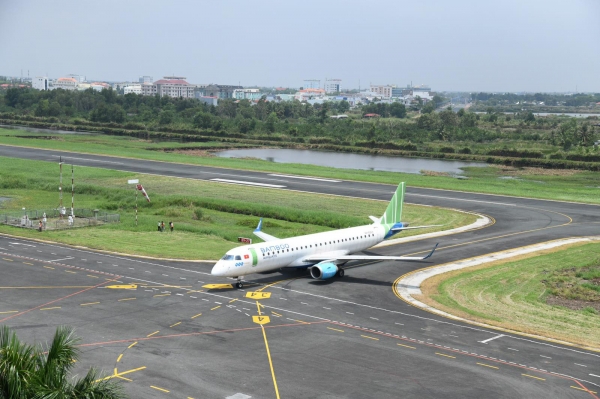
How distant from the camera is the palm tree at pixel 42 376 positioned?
1831 cm

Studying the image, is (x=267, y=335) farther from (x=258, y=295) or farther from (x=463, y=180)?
(x=463, y=180)

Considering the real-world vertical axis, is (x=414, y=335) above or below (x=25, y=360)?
below

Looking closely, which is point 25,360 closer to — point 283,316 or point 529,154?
point 283,316

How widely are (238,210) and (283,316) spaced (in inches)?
1908

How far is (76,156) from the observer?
152 m

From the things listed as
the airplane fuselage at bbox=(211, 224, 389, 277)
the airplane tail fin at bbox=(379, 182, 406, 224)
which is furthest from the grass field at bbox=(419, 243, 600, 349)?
the airplane tail fin at bbox=(379, 182, 406, 224)

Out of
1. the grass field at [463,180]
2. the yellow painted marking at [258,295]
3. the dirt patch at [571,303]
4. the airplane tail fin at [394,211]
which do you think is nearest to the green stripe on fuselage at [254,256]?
the yellow painted marking at [258,295]

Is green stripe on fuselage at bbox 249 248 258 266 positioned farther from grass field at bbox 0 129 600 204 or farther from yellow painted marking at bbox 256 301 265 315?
grass field at bbox 0 129 600 204

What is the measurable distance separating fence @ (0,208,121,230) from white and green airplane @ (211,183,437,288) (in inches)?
1014

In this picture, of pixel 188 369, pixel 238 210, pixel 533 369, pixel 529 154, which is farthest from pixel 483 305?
pixel 529 154

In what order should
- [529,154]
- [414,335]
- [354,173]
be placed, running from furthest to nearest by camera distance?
[529,154] < [354,173] < [414,335]

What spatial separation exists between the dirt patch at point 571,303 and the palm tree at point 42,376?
43.4m

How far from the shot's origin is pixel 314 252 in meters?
59.9

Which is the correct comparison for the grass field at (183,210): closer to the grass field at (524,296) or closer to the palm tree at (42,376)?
the grass field at (524,296)
